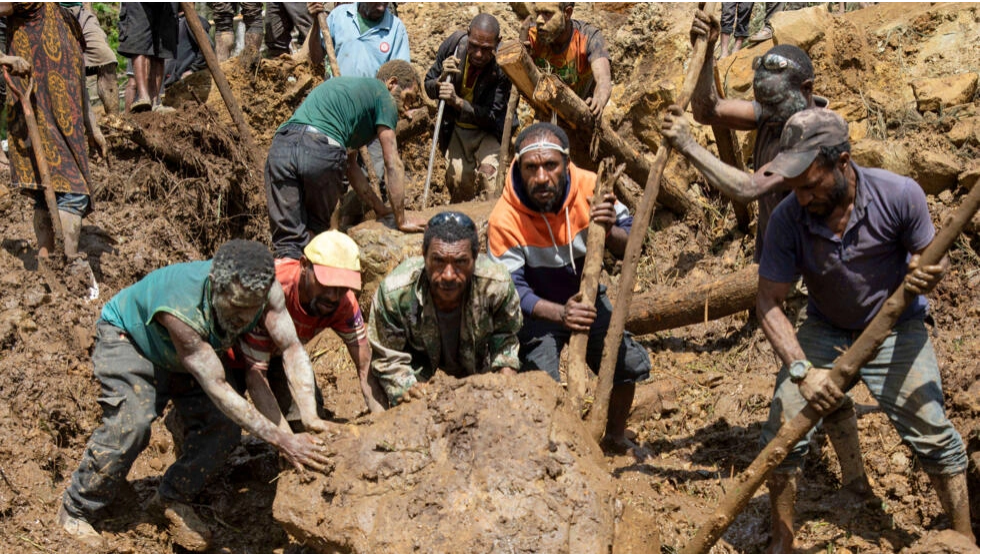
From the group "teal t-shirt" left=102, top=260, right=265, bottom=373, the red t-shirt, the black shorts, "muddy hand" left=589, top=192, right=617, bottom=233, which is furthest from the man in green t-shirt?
the black shorts

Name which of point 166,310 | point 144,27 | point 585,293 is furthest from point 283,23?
point 585,293

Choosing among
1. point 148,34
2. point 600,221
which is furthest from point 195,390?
point 148,34

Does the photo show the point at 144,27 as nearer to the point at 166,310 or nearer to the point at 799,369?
the point at 166,310

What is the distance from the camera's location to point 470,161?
807 centimetres

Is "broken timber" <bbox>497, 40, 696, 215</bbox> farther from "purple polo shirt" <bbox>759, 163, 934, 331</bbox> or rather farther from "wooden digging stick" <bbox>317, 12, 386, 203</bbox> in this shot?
"purple polo shirt" <bbox>759, 163, 934, 331</bbox>

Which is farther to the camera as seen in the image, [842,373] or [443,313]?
[443,313]

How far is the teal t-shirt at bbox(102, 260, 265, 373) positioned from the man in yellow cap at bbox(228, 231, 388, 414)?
243mm

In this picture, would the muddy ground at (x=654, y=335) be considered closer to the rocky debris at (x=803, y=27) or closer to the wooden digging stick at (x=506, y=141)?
the rocky debris at (x=803, y=27)

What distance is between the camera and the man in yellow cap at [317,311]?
14.5 feet

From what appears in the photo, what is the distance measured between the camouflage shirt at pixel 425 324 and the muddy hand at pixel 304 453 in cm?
46

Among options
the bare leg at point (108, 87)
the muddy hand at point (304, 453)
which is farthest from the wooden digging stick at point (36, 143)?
the muddy hand at point (304, 453)

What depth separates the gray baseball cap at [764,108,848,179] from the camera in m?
3.78

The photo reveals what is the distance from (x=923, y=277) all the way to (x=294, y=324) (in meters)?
2.97

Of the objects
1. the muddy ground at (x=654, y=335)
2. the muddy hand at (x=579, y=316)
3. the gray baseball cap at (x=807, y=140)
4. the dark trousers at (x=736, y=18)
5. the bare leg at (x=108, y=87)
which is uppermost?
the gray baseball cap at (x=807, y=140)
